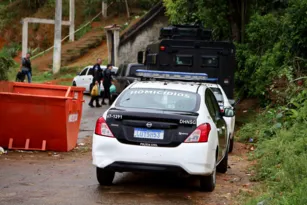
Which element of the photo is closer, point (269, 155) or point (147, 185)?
point (147, 185)

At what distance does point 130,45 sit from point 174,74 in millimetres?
25312

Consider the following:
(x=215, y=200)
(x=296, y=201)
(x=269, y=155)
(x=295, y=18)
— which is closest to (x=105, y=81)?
(x=295, y=18)

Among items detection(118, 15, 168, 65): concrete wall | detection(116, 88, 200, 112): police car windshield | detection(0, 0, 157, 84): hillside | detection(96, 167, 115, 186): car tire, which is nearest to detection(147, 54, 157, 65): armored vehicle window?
detection(116, 88, 200, 112): police car windshield

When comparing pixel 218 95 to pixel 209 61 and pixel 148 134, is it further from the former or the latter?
pixel 148 134

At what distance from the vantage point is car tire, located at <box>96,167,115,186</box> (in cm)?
919

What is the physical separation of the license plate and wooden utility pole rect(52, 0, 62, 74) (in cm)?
2742

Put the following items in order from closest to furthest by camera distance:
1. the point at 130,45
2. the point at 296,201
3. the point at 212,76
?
the point at 296,201
the point at 212,76
the point at 130,45

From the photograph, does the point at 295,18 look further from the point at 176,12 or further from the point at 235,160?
the point at 176,12

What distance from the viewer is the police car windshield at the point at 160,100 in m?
9.14

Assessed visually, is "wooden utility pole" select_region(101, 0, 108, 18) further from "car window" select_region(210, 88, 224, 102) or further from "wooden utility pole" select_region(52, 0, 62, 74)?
"car window" select_region(210, 88, 224, 102)

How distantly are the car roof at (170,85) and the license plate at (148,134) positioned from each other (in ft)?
3.92

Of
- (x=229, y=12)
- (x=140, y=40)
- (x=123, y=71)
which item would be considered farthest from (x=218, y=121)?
(x=140, y=40)

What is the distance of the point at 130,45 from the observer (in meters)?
35.4

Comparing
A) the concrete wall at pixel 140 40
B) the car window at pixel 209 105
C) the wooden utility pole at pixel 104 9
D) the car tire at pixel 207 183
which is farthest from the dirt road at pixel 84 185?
the wooden utility pole at pixel 104 9
